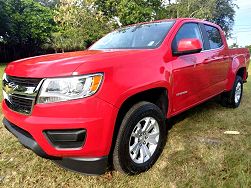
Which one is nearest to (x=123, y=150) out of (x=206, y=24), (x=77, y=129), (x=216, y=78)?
(x=77, y=129)

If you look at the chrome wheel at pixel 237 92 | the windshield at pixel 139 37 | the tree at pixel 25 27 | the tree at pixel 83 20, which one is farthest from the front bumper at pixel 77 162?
the tree at pixel 25 27

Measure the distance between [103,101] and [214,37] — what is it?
3203 mm

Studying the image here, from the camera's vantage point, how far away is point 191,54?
13.2 ft

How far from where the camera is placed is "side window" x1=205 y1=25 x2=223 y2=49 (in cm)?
494

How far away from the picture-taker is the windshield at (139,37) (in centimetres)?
381

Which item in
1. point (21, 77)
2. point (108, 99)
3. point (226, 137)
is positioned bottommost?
point (226, 137)

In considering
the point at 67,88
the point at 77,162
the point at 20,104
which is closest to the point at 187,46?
the point at 67,88

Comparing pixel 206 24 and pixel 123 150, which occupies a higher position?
pixel 206 24

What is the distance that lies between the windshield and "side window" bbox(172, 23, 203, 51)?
159mm

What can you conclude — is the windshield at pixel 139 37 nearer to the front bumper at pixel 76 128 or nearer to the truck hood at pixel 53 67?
the truck hood at pixel 53 67

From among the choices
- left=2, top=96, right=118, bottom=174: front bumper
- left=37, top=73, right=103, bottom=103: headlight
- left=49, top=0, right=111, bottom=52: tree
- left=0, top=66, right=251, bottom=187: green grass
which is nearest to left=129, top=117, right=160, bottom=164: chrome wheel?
left=0, top=66, right=251, bottom=187: green grass

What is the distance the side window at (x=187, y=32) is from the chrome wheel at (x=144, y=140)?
1.05 metres

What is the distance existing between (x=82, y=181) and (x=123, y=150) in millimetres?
580

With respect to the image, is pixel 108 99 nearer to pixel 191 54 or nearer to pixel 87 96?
pixel 87 96
